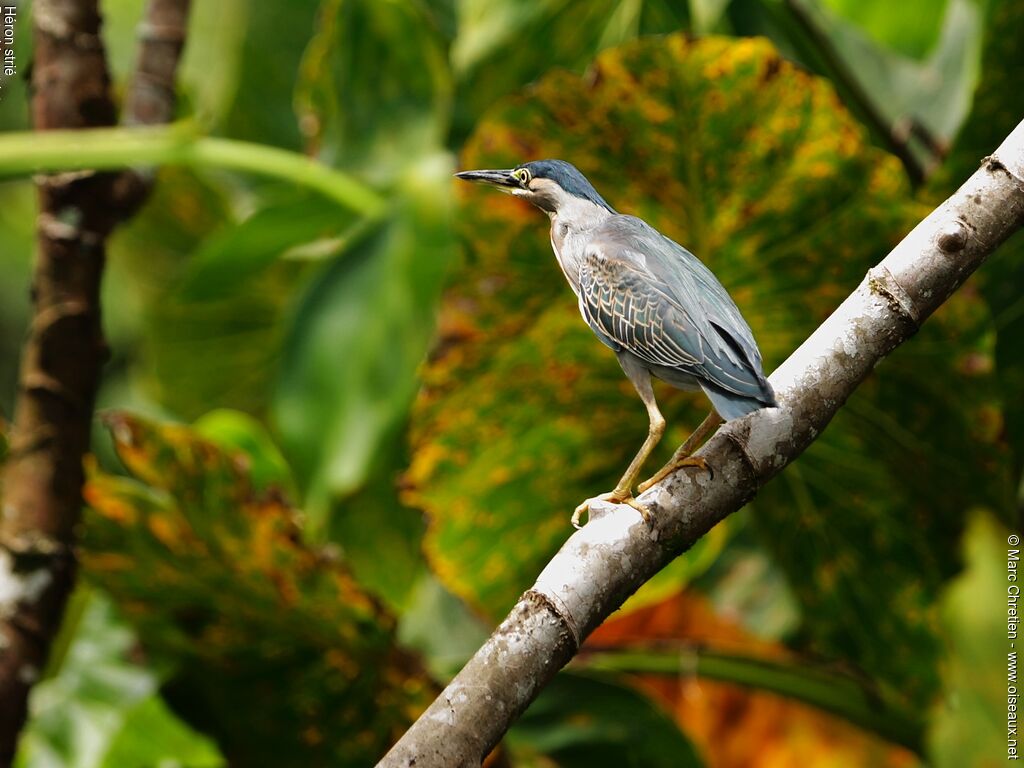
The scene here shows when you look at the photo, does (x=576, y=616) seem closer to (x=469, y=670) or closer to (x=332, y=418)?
(x=469, y=670)

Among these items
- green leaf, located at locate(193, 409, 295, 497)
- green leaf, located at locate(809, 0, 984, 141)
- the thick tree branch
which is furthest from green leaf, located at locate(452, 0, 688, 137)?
the thick tree branch

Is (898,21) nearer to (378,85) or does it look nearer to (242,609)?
(378,85)

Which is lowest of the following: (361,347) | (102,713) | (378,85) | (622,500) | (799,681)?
(102,713)

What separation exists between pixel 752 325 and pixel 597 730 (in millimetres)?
325

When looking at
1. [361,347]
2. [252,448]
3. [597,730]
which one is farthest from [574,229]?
[252,448]

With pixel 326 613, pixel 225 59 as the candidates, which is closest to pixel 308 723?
pixel 326 613

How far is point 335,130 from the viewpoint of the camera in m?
0.93

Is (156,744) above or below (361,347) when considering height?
below

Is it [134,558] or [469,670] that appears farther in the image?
[134,558]

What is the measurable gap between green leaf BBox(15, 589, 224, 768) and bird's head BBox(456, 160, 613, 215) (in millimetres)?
610

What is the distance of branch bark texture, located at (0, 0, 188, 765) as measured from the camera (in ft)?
2.30

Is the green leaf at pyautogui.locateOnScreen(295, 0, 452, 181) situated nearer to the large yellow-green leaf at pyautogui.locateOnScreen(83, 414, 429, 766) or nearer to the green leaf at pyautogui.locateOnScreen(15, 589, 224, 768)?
the large yellow-green leaf at pyautogui.locateOnScreen(83, 414, 429, 766)

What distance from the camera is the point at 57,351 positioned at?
0.73 m

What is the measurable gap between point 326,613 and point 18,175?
Answer: 0.33 m
